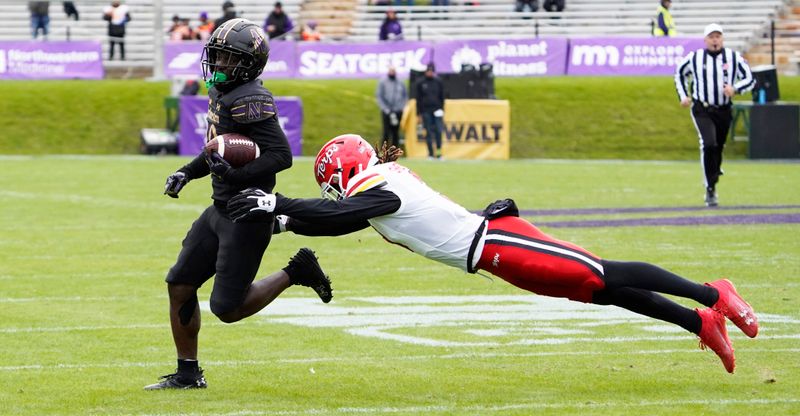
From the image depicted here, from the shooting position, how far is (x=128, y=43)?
36094 millimetres

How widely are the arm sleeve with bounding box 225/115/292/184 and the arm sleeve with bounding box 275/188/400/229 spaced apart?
34cm

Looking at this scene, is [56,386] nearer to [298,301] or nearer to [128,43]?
[298,301]

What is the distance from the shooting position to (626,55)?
104 ft

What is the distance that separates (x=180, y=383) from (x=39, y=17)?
97.6 ft

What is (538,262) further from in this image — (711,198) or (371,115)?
(371,115)

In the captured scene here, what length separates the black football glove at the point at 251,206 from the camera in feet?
19.6

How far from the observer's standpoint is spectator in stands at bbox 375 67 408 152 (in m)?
26.1

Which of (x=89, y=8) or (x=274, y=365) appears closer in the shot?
(x=274, y=365)

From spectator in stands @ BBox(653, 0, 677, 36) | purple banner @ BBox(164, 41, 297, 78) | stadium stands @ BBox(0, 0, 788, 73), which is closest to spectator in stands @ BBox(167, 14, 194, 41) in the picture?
stadium stands @ BBox(0, 0, 788, 73)

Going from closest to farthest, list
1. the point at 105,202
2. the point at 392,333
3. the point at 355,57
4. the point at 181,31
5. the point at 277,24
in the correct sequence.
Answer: the point at 392,333, the point at 105,202, the point at 355,57, the point at 181,31, the point at 277,24

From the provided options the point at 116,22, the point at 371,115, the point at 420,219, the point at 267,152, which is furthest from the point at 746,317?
the point at 116,22

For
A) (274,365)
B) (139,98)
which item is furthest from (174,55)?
(274,365)

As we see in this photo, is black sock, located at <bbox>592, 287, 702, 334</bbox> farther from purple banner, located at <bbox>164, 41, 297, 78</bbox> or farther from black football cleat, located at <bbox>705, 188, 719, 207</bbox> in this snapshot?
purple banner, located at <bbox>164, 41, 297, 78</bbox>

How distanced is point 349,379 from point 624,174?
50.3 ft
